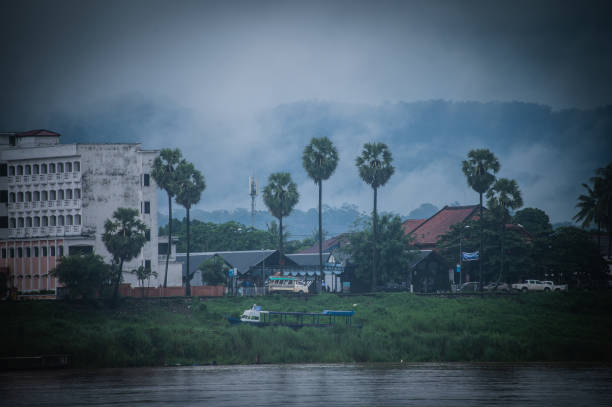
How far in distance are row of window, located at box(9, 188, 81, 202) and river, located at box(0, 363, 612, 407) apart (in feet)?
190

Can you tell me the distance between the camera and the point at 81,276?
76562 millimetres

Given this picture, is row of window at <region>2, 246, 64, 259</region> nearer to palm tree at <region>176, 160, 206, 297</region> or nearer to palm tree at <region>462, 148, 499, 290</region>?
palm tree at <region>176, 160, 206, 297</region>

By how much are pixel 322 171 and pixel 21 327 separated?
50938 millimetres

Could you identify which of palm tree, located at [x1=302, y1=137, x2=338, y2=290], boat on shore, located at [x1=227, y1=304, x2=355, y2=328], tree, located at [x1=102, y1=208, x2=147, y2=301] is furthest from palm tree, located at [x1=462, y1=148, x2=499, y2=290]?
tree, located at [x1=102, y1=208, x2=147, y2=301]

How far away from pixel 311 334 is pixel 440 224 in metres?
76.4

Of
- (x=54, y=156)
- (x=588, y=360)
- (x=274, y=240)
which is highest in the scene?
(x=54, y=156)

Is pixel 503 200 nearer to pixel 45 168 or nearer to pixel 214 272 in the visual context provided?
pixel 214 272

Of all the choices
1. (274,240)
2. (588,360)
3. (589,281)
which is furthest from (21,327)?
(274,240)

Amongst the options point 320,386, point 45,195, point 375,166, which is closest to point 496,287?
point 375,166

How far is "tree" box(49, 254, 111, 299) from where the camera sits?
7612 cm

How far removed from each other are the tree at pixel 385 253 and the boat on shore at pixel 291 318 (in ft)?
101

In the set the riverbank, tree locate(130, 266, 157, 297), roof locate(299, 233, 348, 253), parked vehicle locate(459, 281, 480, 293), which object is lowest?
the riverbank

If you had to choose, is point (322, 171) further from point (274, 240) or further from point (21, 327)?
point (274, 240)

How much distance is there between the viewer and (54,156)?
342 feet
